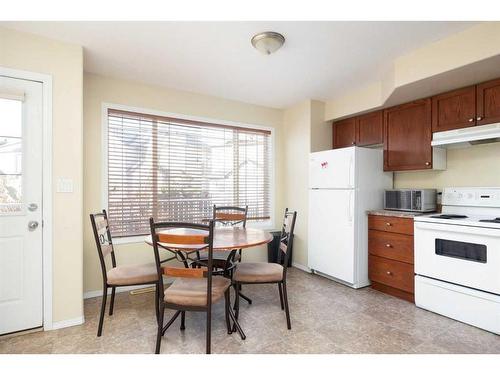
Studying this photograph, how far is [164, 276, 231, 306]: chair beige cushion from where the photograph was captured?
5.85ft

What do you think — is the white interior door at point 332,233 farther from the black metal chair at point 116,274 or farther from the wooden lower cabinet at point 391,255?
the black metal chair at point 116,274

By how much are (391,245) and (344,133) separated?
1.77 meters

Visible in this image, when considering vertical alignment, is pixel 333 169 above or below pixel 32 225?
above

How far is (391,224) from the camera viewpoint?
115 inches

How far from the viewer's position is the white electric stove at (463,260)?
2123mm

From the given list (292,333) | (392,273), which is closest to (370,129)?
(392,273)

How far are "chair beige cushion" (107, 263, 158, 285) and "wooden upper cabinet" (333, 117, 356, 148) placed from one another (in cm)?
309

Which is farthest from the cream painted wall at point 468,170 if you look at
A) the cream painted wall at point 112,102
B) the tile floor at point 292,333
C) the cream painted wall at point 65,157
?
the cream painted wall at point 65,157

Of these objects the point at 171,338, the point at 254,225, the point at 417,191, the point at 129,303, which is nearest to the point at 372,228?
the point at 417,191

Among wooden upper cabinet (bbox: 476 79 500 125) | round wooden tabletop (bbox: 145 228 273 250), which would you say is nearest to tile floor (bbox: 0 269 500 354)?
round wooden tabletop (bbox: 145 228 273 250)

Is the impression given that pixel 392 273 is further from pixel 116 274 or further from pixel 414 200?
pixel 116 274

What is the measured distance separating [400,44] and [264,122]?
2.11 m

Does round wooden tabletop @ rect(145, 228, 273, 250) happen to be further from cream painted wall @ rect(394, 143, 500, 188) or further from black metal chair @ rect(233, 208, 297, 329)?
cream painted wall @ rect(394, 143, 500, 188)

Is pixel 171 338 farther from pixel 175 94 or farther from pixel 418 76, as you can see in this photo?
pixel 418 76
